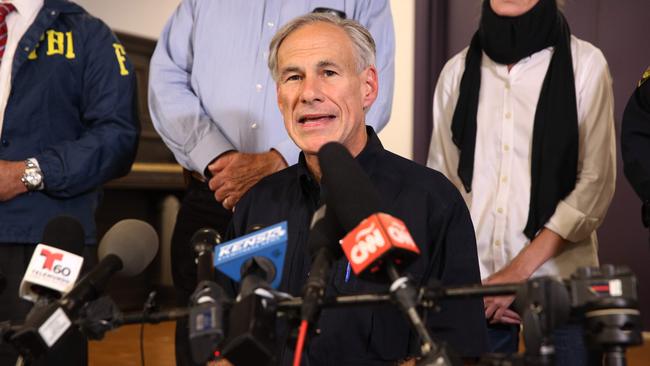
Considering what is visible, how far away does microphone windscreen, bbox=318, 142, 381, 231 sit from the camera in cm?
101

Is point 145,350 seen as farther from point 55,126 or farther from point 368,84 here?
point 368,84

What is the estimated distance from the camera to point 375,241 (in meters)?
0.93

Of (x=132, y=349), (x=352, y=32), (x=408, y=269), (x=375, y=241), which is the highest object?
(x=352, y=32)

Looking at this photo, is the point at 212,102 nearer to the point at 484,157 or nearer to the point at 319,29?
the point at 319,29

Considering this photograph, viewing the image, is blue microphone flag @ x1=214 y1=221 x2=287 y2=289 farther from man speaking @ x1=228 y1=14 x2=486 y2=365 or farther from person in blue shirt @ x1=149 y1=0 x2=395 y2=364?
person in blue shirt @ x1=149 y1=0 x2=395 y2=364

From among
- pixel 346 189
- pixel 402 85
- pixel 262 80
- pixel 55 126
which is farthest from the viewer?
pixel 402 85

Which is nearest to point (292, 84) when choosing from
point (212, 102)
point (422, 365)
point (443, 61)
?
point (212, 102)

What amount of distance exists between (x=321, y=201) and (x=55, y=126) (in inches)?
37.6

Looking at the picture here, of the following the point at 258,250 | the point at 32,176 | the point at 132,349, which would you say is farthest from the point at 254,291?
the point at 132,349

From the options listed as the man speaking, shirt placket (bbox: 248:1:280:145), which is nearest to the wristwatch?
shirt placket (bbox: 248:1:280:145)

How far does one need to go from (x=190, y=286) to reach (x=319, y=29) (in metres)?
0.73

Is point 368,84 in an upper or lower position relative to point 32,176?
upper

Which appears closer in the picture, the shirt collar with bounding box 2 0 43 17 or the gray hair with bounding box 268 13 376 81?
the gray hair with bounding box 268 13 376 81

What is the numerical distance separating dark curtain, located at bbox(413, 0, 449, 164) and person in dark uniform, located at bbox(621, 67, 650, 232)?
246 cm
